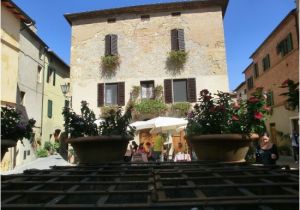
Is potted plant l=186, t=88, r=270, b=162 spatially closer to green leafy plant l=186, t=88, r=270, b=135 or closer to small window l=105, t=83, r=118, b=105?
green leafy plant l=186, t=88, r=270, b=135

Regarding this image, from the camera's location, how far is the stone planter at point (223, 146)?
3.82 meters

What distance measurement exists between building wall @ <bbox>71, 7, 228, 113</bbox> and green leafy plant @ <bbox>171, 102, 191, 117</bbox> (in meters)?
1.31

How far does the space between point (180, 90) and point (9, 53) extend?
9.10 metres

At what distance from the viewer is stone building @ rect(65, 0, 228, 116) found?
59.6ft

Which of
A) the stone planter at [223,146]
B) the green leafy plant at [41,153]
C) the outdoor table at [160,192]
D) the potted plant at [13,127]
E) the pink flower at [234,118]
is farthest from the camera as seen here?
the green leafy plant at [41,153]

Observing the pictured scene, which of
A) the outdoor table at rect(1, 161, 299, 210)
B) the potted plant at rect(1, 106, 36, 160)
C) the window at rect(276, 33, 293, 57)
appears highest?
the window at rect(276, 33, 293, 57)

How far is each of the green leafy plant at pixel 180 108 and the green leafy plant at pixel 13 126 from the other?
45.7 feet

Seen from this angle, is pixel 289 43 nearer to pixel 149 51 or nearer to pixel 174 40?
pixel 174 40

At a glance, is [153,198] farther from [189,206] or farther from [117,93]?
[117,93]

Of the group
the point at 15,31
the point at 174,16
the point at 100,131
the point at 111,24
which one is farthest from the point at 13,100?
the point at 100,131

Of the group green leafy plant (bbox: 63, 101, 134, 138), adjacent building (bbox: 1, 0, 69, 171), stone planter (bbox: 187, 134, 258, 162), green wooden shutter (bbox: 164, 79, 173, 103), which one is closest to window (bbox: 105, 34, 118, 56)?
green wooden shutter (bbox: 164, 79, 173, 103)

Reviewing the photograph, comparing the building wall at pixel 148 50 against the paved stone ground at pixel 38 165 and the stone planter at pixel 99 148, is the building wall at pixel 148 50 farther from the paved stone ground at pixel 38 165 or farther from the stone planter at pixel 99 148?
the stone planter at pixel 99 148

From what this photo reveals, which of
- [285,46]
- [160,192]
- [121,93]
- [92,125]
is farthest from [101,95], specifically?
[160,192]

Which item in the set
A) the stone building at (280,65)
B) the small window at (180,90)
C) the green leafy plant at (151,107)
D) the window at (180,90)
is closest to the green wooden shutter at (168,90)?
the window at (180,90)
